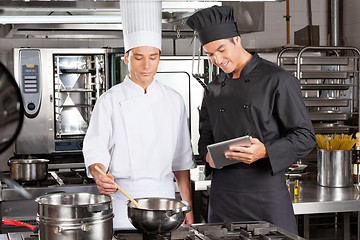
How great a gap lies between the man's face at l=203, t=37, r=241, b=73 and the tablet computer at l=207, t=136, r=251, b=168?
17.2 inches

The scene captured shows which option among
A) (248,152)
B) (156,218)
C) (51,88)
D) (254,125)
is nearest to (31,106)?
(51,88)

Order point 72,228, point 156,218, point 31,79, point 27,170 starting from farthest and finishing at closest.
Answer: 1. point 31,79
2. point 27,170
3. point 156,218
4. point 72,228

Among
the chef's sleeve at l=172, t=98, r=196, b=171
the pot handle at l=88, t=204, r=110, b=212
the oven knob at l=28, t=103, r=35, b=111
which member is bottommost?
the pot handle at l=88, t=204, r=110, b=212

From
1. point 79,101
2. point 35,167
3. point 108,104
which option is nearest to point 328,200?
point 108,104

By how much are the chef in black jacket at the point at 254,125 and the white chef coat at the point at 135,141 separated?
0.22m

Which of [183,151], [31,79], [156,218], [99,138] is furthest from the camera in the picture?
[31,79]

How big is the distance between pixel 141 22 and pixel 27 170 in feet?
5.16

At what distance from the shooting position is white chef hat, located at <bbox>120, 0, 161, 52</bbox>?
8.00 ft

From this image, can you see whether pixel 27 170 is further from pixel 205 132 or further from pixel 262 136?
pixel 262 136

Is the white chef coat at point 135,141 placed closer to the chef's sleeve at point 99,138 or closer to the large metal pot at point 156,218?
the chef's sleeve at point 99,138

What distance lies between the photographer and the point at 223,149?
2.23 m

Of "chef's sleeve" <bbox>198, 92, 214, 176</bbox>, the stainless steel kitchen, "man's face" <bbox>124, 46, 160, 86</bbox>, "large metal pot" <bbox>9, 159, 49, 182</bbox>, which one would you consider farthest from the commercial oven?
"man's face" <bbox>124, 46, 160, 86</bbox>

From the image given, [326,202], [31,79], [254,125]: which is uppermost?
[31,79]

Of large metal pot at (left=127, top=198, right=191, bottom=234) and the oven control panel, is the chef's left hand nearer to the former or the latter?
large metal pot at (left=127, top=198, right=191, bottom=234)
